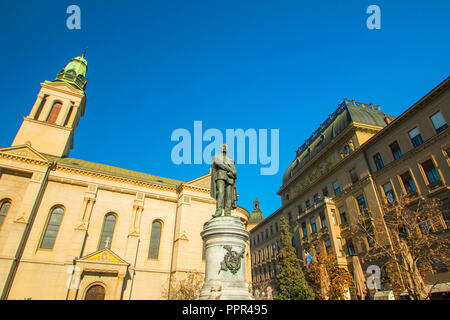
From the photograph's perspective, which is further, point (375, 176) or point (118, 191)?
point (118, 191)

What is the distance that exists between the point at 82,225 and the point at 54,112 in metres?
21.1

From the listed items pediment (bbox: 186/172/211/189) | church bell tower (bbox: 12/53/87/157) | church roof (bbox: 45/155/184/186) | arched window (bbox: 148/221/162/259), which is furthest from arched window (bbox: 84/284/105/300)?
church bell tower (bbox: 12/53/87/157)

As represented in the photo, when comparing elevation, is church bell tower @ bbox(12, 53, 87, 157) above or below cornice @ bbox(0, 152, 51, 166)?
above

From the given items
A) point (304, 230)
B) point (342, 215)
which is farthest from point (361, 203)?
point (304, 230)

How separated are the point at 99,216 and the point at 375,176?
3340 cm

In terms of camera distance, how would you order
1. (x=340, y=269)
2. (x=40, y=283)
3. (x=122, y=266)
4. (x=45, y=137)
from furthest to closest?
1. (x=45, y=137)
2. (x=340, y=269)
3. (x=122, y=266)
4. (x=40, y=283)

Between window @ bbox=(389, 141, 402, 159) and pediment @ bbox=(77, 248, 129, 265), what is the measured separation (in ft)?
105

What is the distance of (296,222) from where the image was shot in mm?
41438

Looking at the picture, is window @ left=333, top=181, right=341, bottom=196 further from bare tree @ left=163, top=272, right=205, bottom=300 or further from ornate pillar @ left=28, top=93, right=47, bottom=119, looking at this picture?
ornate pillar @ left=28, top=93, right=47, bottom=119

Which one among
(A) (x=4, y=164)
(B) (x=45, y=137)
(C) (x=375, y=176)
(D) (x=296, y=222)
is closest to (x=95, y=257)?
(A) (x=4, y=164)

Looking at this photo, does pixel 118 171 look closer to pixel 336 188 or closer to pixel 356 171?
pixel 336 188

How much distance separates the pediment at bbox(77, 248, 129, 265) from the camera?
1025 inches

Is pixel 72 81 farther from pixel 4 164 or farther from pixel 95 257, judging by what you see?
pixel 95 257
